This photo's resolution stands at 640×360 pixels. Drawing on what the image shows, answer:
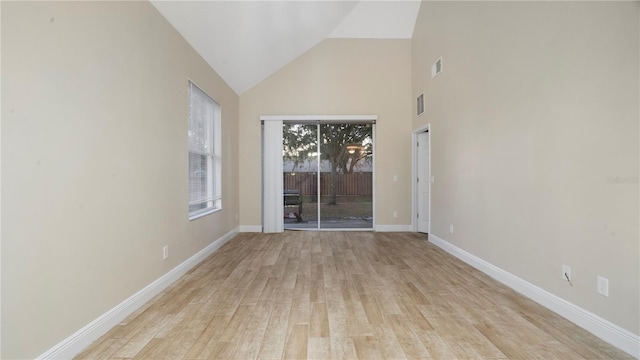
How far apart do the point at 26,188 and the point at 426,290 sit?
297 cm

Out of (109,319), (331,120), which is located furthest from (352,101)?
(109,319)

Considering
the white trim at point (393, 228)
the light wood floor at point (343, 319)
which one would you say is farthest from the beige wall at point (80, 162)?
the white trim at point (393, 228)

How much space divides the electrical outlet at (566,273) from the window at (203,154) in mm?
3691

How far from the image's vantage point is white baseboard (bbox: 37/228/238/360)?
1.76 m

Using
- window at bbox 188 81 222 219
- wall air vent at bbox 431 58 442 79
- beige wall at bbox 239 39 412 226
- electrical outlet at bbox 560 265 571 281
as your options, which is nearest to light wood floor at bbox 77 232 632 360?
electrical outlet at bbox 560 265 571 281

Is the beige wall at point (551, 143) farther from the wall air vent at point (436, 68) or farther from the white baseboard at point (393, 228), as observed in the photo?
the white baseboard at point (393, 228)

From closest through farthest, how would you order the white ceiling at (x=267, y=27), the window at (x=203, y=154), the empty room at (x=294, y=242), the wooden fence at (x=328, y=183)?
the empty room at (x=294, y=242) → the white ceiling at (x=267, y=27) → the window at (x=203, y=154) → the wooden fence at (x=328, y=183)

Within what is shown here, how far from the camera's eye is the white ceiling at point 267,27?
3.36 meters

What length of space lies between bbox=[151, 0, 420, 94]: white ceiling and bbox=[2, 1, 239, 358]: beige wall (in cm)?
46

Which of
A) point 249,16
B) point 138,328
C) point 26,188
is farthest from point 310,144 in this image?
point 26,188

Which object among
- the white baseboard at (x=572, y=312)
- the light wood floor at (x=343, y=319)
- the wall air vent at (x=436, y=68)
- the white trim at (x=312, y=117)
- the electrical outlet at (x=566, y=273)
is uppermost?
the wall air vent at (x=436, y=68)

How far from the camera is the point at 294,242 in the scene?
5.19 metres

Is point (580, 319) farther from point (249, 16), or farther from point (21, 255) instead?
point (249, 16)

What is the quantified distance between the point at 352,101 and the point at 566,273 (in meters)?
4.54
